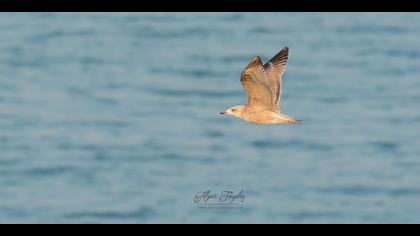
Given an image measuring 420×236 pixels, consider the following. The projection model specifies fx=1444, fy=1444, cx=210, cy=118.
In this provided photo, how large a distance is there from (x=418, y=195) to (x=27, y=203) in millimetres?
8252

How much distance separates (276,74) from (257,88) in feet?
1.13

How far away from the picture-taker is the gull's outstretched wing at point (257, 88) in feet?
40.3

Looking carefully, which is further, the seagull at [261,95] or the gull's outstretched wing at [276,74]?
the gull's outstretched wing at [276,74]

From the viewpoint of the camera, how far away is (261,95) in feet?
41.0

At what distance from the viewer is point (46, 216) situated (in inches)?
1128

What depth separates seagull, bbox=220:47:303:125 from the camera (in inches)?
484

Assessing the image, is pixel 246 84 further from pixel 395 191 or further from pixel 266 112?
pixel 395 191

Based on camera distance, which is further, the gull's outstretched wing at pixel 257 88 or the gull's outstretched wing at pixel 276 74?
the gull's outstretched wing at pixel 276 74

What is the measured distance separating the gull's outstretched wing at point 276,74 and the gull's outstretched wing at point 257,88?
66 millimetres

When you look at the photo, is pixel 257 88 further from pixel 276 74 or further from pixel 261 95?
pixel 276 74

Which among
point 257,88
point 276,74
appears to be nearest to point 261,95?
point 257,88
